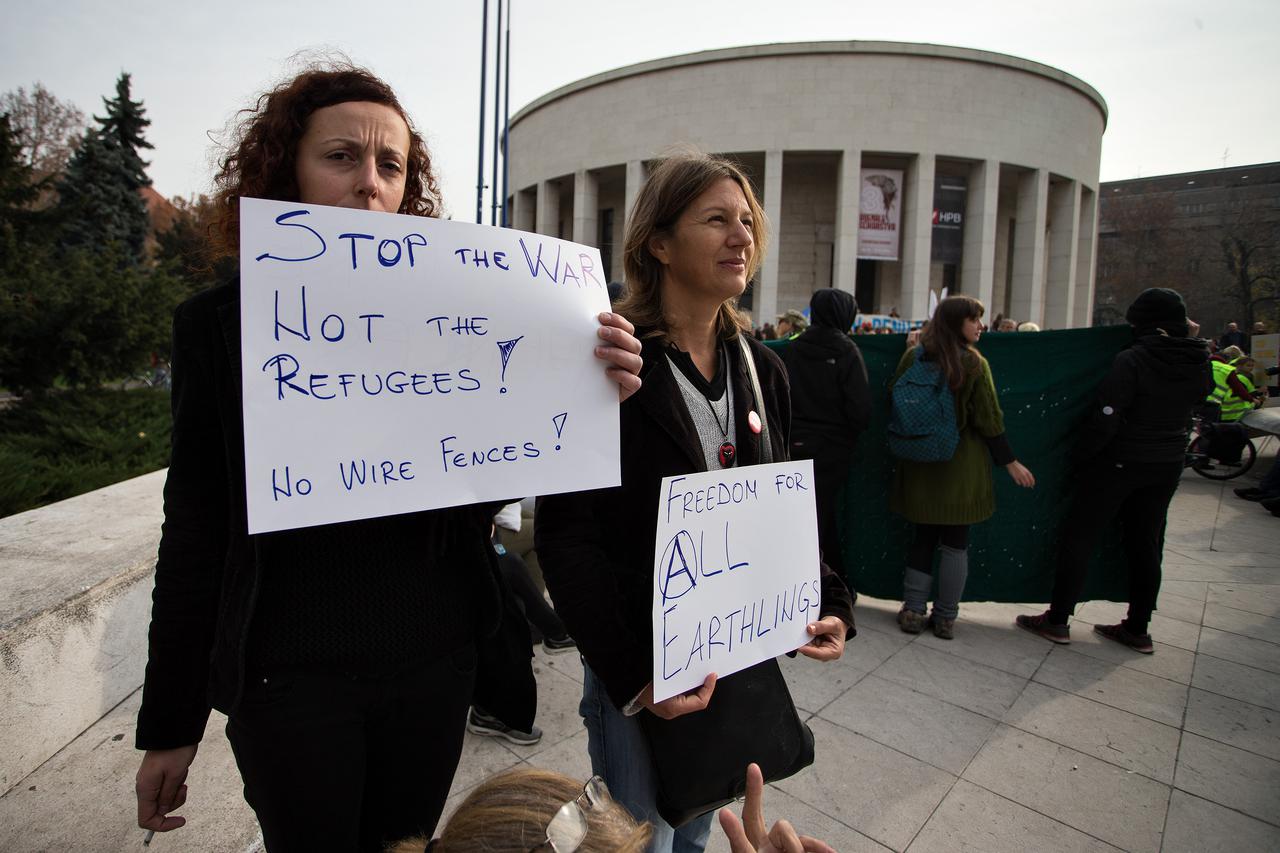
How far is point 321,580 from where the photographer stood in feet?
3.95

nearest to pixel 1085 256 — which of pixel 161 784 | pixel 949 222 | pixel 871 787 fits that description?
pixel 949 222

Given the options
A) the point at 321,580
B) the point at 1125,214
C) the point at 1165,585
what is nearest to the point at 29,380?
the point at 321,580

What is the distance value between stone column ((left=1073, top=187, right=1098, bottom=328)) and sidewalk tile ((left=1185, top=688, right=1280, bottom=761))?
A: 36.6m

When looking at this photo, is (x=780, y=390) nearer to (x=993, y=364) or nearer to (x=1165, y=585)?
(x=993, y=364)

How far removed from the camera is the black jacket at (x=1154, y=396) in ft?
12.4

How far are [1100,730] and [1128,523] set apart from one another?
1.49 meters

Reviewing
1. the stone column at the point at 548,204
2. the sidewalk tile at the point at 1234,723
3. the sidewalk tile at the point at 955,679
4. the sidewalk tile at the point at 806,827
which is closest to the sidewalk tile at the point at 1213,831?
the sidewalk tile at the point at 1234,723

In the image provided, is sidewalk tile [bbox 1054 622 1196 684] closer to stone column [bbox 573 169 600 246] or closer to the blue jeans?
the blue jeans

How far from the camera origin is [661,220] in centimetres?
166

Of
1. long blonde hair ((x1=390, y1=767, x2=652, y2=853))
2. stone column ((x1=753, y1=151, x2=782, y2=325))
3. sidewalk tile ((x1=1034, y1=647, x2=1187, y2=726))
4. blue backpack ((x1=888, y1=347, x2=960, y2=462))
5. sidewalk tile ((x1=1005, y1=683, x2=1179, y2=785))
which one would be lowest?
sidewalk tile ((x1=1005, y1=683, x2=1179, y2=785))

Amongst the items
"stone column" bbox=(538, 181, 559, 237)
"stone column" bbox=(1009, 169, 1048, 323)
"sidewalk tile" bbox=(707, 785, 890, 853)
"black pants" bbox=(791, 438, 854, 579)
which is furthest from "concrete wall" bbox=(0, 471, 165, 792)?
"stone column" bbox=(1009, 169, 1048, 323)

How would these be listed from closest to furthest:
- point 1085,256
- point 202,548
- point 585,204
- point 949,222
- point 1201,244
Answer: point 202,548 → point 949,222 → point 585,204 → point 1085,256 → point 1201,244

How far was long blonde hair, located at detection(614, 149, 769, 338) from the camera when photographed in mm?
1622

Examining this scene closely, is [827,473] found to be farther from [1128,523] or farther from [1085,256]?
[1085,256]
